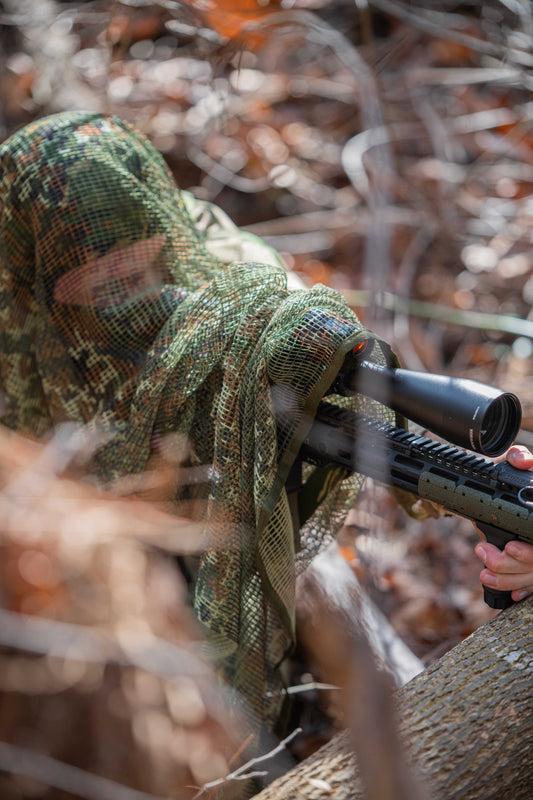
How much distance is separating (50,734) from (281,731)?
46.5 inches

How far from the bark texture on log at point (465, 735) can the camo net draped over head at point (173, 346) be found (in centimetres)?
42

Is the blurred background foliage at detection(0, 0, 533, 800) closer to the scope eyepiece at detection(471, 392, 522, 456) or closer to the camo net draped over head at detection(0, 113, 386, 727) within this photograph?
the camo net draped over head at detection(0, 113, 386, 727)

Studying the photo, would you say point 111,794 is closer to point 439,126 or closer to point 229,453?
point 229,453

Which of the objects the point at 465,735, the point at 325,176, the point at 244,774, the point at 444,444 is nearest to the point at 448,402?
the point at 444,444

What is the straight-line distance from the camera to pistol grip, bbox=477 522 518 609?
4.53ft

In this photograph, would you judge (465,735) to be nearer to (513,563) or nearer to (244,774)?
(513,563)

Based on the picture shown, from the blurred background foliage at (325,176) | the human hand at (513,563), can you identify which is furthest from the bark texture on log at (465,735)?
the blurred background foliage at (325,176)

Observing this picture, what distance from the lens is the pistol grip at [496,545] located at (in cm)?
138

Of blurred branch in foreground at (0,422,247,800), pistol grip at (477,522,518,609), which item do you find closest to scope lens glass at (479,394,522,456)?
pistol grip at (477,522,518,609)

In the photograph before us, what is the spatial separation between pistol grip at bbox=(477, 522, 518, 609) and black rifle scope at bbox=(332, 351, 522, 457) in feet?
0.49

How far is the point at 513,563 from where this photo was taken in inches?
53.2

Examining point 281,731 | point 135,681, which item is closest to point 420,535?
point 281,731

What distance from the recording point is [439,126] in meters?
4.19

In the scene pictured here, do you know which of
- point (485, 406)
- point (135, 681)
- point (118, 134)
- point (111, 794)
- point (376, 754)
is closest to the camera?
point (376, 754)
